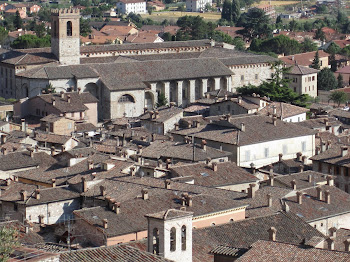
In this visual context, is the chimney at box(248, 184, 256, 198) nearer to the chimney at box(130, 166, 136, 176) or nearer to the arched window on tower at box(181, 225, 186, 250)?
the chimney at box(130, 166, 136, 176)

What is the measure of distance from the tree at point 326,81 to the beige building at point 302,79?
4768 millimetres

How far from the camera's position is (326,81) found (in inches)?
3957

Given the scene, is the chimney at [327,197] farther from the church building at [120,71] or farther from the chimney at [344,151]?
the church building at [120,71]

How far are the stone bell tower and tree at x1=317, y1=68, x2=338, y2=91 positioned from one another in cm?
2415

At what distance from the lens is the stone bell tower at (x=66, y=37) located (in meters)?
86.1

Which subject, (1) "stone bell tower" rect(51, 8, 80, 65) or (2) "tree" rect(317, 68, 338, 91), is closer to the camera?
(1) "stone bell tower" rect(51, 8, 80, 65)

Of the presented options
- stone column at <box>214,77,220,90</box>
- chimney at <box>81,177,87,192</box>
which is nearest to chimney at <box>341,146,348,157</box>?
chimney at <box>81,177,87,192</box>

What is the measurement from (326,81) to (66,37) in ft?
83.3

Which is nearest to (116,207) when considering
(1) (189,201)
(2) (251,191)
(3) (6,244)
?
(1) (189,201)

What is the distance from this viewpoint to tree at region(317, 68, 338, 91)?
100 meters

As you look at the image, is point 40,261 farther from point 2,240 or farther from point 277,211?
point 277,211

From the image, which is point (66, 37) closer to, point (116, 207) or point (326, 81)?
point (326, 81)

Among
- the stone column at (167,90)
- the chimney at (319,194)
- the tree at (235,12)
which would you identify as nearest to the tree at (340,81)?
the stone column at (167,90)

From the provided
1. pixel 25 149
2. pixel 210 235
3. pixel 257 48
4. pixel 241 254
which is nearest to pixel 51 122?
pixel 25 149
